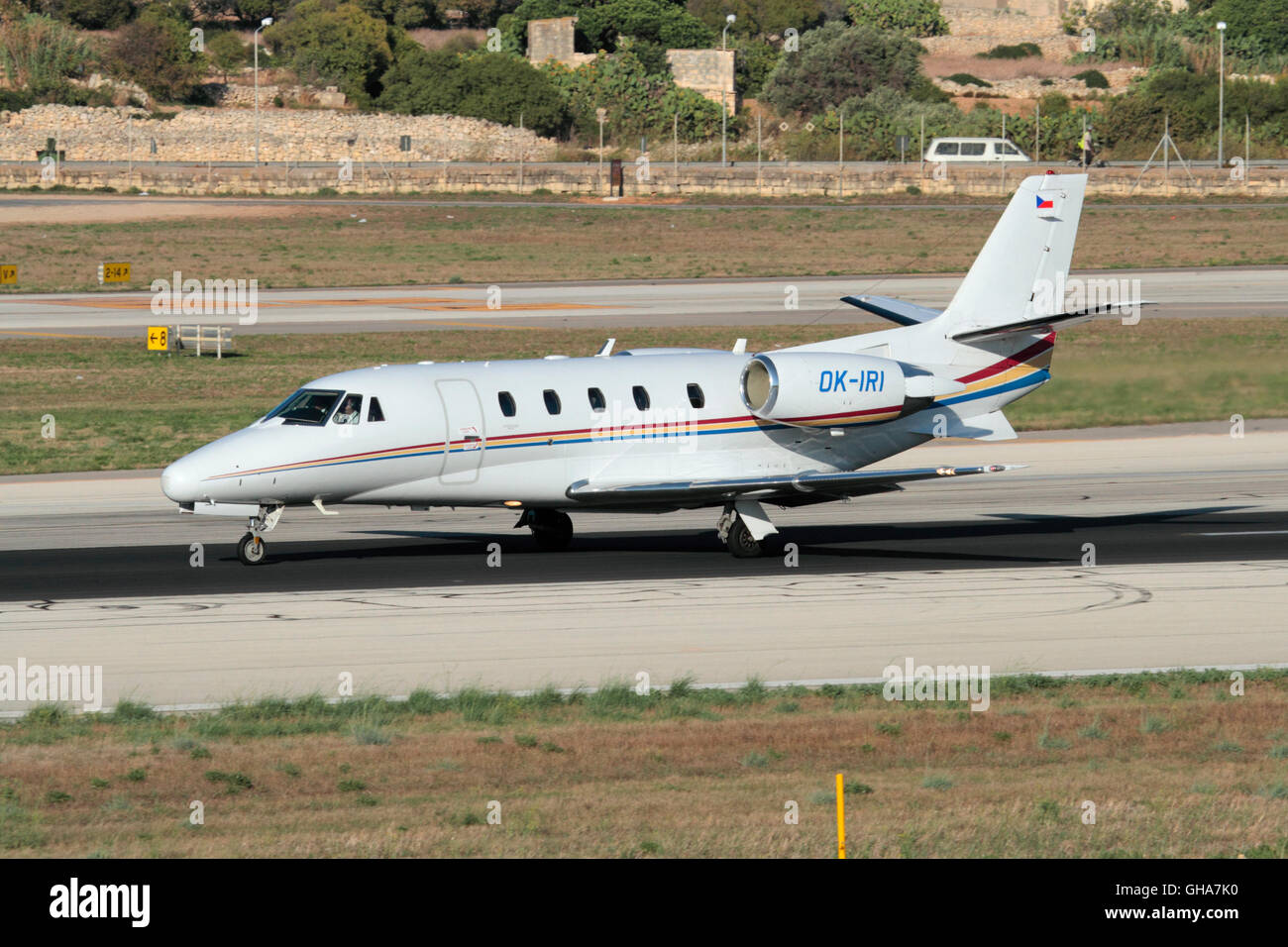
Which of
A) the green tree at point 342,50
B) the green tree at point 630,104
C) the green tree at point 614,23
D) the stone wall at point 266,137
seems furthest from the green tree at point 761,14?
the stone wall at point 266,137

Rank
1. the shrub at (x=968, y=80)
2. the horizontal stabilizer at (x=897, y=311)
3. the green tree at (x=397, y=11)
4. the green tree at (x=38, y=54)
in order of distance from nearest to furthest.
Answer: the horizontal stabilizer at (x=897, y=311)
the green tree at (x=38, y=54)
the shrub at (x=968, y=80)
the green tree at (x=397, y=11)

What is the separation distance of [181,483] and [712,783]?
1285cm

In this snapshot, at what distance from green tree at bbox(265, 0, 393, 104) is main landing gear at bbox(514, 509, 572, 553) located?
405 ft

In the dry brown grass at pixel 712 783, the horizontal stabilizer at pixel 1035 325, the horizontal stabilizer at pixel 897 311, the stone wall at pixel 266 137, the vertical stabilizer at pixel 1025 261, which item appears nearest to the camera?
the dry brown grass at pixel 712 783

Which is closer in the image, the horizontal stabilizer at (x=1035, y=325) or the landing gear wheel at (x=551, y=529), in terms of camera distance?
the horizontal stabilizer at (x=1035, y=325)

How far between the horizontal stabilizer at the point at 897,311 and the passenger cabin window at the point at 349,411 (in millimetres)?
10297

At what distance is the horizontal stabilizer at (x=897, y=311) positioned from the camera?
32.5 m

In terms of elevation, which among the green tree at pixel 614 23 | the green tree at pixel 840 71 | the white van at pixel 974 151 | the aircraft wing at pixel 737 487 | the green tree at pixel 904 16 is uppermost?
the green tree at pixel 904 16

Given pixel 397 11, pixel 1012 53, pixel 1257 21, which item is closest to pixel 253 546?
pixel 397 11

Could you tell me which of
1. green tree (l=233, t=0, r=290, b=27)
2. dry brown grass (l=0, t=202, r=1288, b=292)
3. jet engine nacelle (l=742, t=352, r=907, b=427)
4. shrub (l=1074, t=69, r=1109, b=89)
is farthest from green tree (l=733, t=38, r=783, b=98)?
jet engine nacelle (l=742, t=352, r=907, b=427)

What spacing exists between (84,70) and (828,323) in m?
106

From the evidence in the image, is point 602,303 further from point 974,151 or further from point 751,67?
point 751,67

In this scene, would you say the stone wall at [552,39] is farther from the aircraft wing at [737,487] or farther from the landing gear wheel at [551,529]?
the aircraft wing at [737,487]
